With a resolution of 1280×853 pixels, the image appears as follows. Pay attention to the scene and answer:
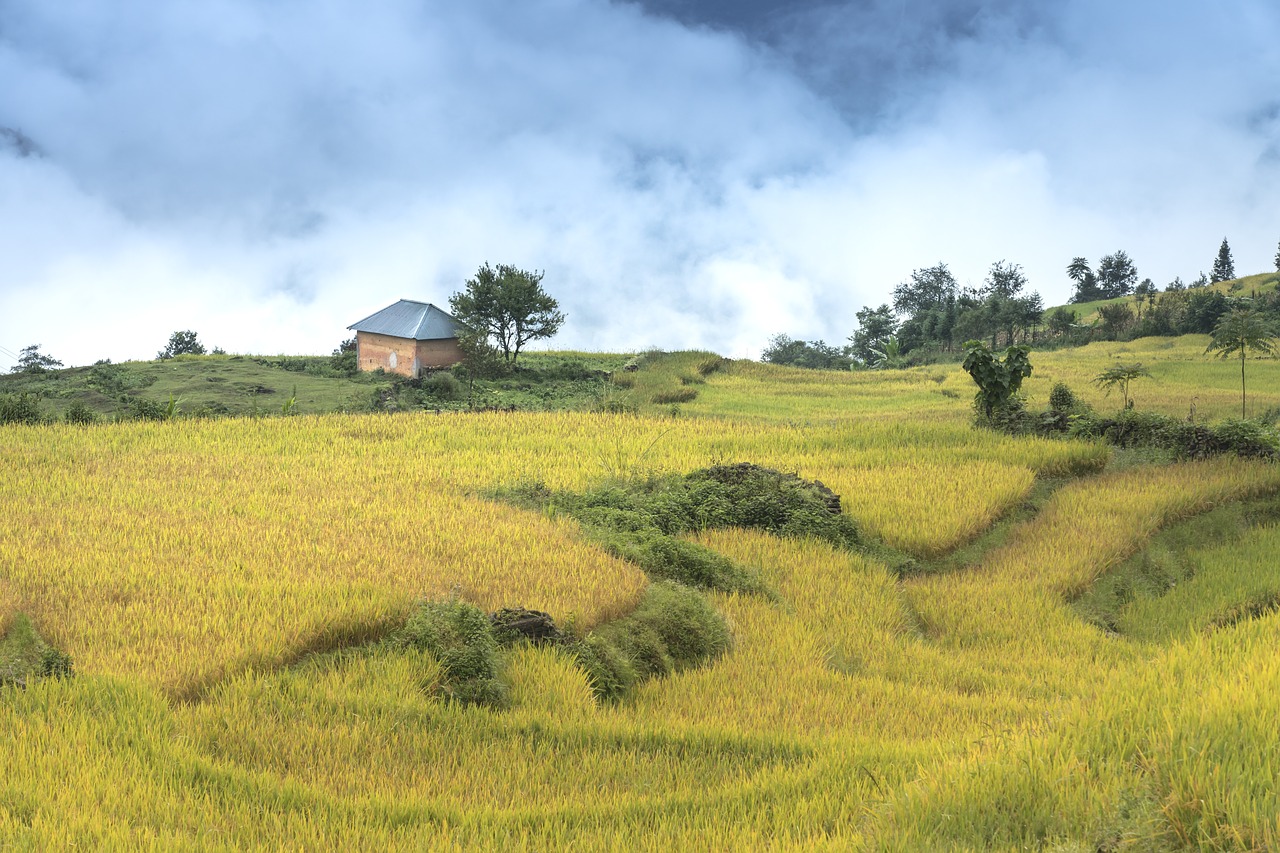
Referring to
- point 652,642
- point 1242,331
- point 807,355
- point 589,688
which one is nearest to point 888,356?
point 807,355

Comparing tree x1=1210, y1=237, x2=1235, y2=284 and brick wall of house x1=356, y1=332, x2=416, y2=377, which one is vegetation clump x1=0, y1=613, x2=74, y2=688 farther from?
tree x1=1210, y1=237, x2=1235, y2=284

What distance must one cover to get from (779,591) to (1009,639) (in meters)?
2.53

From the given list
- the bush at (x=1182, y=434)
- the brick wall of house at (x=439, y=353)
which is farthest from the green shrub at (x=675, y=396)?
the bush at (x=1182, y=434)

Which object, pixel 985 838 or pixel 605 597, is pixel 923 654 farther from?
pixel 985 838

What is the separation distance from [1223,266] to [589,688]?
98.7 metres

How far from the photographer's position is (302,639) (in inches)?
331

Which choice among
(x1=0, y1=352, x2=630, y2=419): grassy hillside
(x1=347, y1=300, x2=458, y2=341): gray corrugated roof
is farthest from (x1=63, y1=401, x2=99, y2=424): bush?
(x1=347, y1=300, x2=458, y2=341): gray corrugated roof

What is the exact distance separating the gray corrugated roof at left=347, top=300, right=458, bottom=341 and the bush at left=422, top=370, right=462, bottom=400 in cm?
335

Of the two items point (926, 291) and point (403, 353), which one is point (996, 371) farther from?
point (926, 291)

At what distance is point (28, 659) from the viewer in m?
7.94

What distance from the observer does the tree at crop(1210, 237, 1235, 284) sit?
89375 millimetres

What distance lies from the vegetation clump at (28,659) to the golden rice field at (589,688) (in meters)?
0.20

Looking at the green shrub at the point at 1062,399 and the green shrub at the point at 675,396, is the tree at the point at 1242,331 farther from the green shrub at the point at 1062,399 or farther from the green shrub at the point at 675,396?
the green shrub at the point at 675,396

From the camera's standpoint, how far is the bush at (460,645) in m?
7.74
